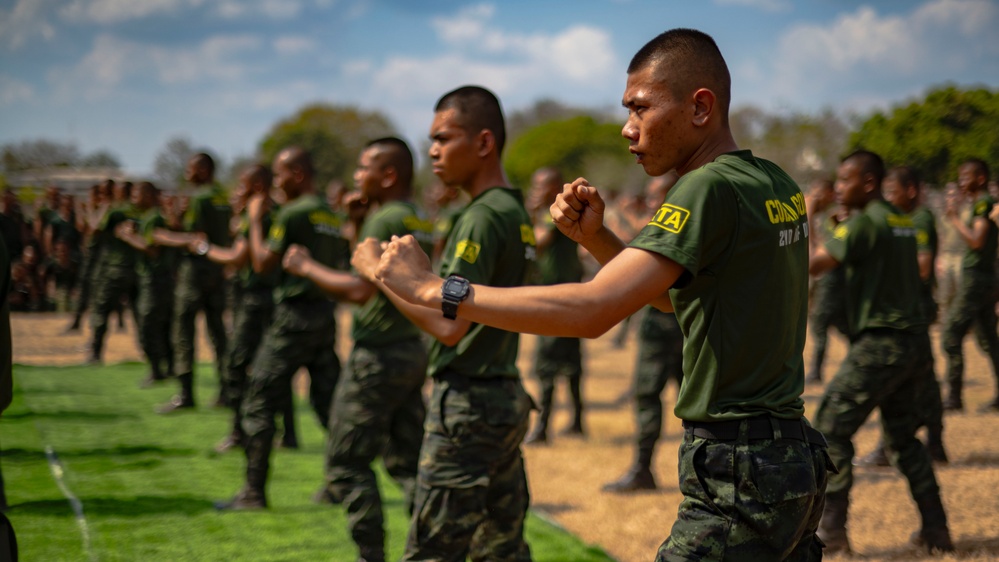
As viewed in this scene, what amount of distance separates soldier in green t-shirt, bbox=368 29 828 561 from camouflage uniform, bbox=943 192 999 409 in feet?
24.6

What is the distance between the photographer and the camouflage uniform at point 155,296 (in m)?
11.5

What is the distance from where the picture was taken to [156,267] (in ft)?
38.0

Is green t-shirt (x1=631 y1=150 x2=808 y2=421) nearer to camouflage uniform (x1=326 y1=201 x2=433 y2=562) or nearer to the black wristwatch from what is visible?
the black wristwatch

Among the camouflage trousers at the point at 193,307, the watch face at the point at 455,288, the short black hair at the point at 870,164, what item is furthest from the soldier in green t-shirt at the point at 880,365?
the camouflage trousers at the point at 193,307

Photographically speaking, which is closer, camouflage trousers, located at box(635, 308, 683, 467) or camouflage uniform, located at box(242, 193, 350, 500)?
camouflage uniform, located at box(242, 193, 350, 500)

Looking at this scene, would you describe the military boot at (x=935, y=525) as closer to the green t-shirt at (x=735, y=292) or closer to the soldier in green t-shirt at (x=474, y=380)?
the soldier in green t-shirt at (x=474, y=380)

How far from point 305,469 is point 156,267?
465 cm

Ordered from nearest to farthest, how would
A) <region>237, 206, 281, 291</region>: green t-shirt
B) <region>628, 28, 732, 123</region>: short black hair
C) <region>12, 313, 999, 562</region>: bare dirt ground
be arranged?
<region>628, 28, 732, 123</region>: short black hair < <region>12, 313, 999, 562</region>: bare dirt ground < <region>237, 206, 281, 291</region>: green t-shirt

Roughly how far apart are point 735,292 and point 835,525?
3.71 m

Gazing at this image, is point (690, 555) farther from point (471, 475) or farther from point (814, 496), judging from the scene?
point (471, 475)

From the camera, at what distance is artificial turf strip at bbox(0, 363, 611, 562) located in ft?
19.0

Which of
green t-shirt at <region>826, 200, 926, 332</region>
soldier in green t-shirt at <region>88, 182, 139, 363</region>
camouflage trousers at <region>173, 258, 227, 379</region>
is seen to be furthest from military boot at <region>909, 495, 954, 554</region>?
soldier in green t-shirt at <region>88, 182, 139, 363</region>

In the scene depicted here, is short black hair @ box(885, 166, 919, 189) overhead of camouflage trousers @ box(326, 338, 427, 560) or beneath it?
overhead

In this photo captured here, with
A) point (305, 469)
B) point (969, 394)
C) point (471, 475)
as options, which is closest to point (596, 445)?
point (305, 469)
